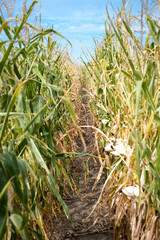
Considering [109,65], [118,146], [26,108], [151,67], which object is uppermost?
[109,65]

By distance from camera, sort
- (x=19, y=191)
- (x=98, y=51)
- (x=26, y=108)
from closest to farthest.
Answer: (x=19, y=191), (x=26, y=108), (x=98, y=51)

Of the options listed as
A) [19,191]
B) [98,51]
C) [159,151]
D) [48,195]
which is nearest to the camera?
[19,191]

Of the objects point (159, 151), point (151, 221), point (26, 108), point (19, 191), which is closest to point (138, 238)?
point (151, 221)

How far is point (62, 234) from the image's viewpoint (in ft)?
4.01

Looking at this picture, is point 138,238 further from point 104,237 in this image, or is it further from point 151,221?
point 104,237

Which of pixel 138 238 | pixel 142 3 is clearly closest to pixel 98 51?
pixel 142 3

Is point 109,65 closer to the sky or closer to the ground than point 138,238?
closer to the sky

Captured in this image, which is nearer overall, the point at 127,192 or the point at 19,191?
the point at 19,191

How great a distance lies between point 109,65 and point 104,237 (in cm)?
120

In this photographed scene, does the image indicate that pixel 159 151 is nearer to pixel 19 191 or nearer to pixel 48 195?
pixel 19 191

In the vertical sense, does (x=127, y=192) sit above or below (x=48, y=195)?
above

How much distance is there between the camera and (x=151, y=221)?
2.58 feet

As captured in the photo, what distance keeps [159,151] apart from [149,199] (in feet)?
0.65

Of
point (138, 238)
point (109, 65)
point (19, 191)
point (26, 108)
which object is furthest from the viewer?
point (109, 65)
